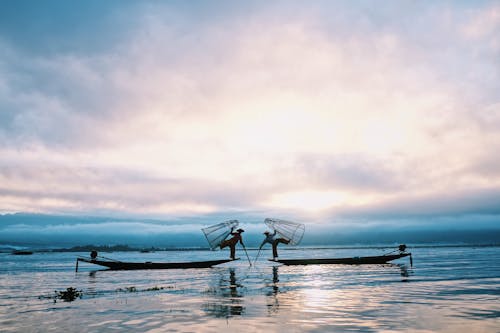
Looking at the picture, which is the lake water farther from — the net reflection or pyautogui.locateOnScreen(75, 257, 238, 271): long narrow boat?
pyautogui.locateOnScreen(75, 257, 238, 271): long narrow boat

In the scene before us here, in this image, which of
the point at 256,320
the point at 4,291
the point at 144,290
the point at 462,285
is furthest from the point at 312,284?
the point at 4,291

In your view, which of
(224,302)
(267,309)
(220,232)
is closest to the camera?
(267,309)

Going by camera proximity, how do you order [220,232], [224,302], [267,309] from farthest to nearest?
1. [220,232]
2. [224,302]
3. [267,309]

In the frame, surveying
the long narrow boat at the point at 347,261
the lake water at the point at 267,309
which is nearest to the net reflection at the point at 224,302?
the lake water at the point at 267,309

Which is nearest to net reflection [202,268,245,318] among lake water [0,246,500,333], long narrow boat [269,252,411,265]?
lake water [0,246,500,333]

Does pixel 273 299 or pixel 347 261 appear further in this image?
pixel 347 261

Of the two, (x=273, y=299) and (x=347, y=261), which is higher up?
(x=347, y=261)

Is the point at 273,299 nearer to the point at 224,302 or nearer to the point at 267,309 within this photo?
the point at 224,302

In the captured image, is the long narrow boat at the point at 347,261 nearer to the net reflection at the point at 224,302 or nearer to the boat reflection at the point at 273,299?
the boat reflection at the point at 273,299

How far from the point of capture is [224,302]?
22375mm

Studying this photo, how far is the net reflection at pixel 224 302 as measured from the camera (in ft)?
62.0

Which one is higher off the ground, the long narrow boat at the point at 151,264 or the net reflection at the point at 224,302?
the long narrow boat at the point at 151,264

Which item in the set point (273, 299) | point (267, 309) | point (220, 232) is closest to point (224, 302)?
point (273, 299)

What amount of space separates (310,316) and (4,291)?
84.5 ft
